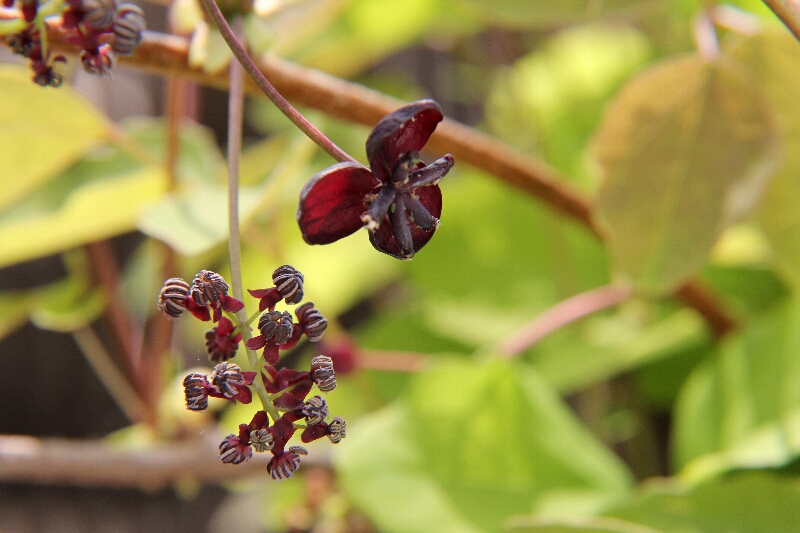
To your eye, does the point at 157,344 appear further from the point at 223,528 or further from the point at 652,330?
the point at 223,528

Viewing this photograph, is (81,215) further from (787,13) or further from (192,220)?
(787,13)

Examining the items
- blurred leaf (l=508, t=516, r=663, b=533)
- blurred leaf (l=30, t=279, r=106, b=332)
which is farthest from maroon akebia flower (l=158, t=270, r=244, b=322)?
blurred leaf (l=30, t=279, r=106, b=332)

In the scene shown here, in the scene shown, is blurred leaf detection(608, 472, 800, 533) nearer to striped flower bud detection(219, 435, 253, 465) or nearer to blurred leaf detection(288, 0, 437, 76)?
striped flower bud detection(219, 435, 253, 465)

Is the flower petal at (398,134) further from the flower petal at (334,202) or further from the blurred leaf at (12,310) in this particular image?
the blurred leaf at (12,310)

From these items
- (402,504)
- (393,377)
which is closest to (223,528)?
(393,377)

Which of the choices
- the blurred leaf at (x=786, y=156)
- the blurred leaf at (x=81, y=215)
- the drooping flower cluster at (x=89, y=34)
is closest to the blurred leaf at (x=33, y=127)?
the blurred leaf at (x=81, y=215)

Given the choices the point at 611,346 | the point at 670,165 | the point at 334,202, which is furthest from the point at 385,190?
the point at 611,346

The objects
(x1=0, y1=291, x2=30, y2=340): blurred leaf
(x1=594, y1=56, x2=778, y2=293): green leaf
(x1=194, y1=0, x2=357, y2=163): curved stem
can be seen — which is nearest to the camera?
(x1=194, y1=0, x2=357, y2=163): curved stem

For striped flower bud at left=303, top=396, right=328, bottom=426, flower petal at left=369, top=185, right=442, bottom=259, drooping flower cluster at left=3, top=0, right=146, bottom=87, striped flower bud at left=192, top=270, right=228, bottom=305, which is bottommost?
striped flower bud at left=303, top=396, right=328, bottom=426
